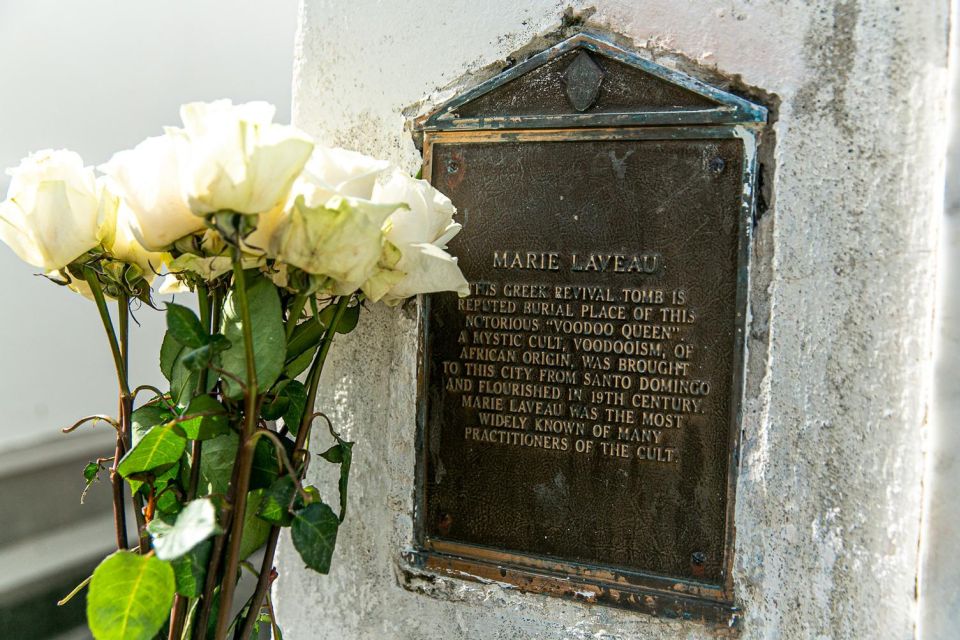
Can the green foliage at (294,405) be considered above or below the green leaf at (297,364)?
below

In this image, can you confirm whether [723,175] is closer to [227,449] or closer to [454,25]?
[454,25]

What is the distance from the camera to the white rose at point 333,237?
897 mm

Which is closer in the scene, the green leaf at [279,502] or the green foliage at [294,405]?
the green leaf at [279,502]

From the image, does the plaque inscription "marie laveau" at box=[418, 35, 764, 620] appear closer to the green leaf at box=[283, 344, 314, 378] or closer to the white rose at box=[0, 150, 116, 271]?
the green leaf at box=[283, 344, 314, 378]

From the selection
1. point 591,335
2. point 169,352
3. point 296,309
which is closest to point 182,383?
point 169,352

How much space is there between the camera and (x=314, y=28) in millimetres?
1447

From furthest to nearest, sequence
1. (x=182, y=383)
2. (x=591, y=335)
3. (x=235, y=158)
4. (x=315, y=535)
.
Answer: (x=591, y=335) → (x=182, y=383) → (x=315, y=535) → (x=235, y=158)

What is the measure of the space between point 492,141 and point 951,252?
2.39 ft

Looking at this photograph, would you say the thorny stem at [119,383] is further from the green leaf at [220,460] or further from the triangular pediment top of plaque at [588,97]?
the triangular pediment top of plaque at [588,97]

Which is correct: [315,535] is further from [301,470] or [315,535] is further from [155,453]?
[155,453]

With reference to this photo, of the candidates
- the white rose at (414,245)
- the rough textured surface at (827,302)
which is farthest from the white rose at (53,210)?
the rough textured surface at (827,302)

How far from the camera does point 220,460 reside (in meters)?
1.05

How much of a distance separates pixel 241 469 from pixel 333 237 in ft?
1.09

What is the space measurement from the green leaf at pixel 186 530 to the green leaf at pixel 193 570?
54 mm
